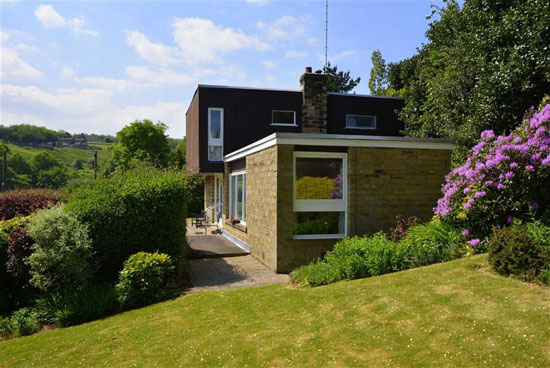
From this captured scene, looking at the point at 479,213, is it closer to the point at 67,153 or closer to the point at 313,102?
the point at 313,102

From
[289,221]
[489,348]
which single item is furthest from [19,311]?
[489,348]

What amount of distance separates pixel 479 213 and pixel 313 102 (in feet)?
45.1

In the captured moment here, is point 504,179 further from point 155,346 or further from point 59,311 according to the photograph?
point 59,311

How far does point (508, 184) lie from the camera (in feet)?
26.1

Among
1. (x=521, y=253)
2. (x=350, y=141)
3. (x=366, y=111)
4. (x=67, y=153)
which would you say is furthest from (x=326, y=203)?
(x=67, y=153)

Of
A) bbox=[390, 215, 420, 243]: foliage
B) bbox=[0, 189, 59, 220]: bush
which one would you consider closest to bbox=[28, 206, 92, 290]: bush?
bbox=[0, 189, 59, 220]: bush

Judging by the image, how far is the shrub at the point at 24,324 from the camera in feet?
26.1

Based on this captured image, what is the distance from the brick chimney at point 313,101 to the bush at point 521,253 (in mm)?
15012

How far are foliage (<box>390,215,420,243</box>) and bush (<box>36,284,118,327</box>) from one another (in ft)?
21.3

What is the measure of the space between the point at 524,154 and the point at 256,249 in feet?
24.9

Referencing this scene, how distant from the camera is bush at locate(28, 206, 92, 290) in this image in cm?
883

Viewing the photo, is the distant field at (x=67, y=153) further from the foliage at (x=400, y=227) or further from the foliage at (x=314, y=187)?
the foliage at (x=400, y=227)

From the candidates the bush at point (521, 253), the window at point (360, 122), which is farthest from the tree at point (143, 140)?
the bush at point (521, 253)

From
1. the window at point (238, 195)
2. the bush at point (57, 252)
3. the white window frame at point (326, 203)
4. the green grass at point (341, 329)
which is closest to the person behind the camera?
the green grass at point (341, 329)
